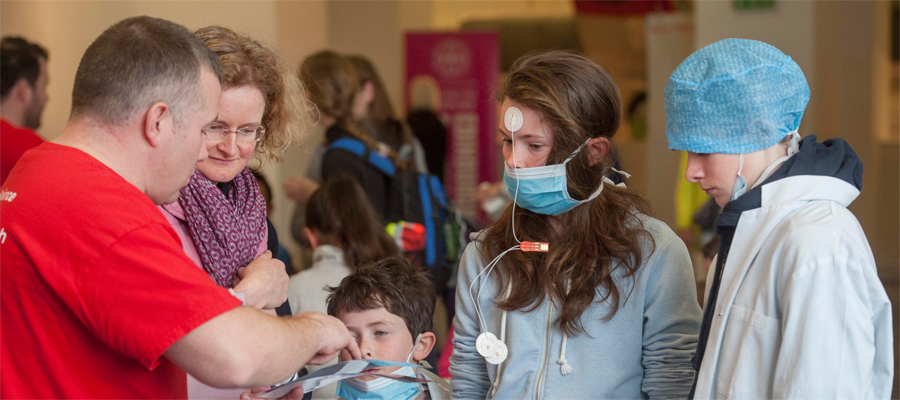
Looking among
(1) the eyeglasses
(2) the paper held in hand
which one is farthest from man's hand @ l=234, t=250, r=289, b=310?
(1) the eyeglasses

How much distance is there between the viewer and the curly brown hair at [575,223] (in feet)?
5.71

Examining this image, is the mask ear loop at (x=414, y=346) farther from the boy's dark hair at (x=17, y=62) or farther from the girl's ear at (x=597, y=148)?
the boy's dark hair at (x=17, y=62)

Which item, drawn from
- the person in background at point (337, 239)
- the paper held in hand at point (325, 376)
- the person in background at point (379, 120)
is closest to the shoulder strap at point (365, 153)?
the person in background at point (379, 120)

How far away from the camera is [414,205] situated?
3672mm

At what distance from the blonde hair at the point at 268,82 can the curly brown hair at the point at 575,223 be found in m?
0.58

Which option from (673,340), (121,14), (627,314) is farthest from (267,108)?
(121,14)

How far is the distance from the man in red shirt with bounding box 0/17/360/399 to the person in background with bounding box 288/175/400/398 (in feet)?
4.84

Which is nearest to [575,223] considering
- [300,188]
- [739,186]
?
[739,186]

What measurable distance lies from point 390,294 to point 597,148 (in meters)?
0.74

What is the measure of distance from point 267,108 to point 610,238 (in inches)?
36.7

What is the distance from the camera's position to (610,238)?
1771 mm

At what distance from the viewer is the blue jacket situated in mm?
1668

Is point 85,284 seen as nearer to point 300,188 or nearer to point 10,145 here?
point 10,145

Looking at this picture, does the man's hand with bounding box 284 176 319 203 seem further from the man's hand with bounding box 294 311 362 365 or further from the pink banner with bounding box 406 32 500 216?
the pink banner with bounding box 406 32 500 216
